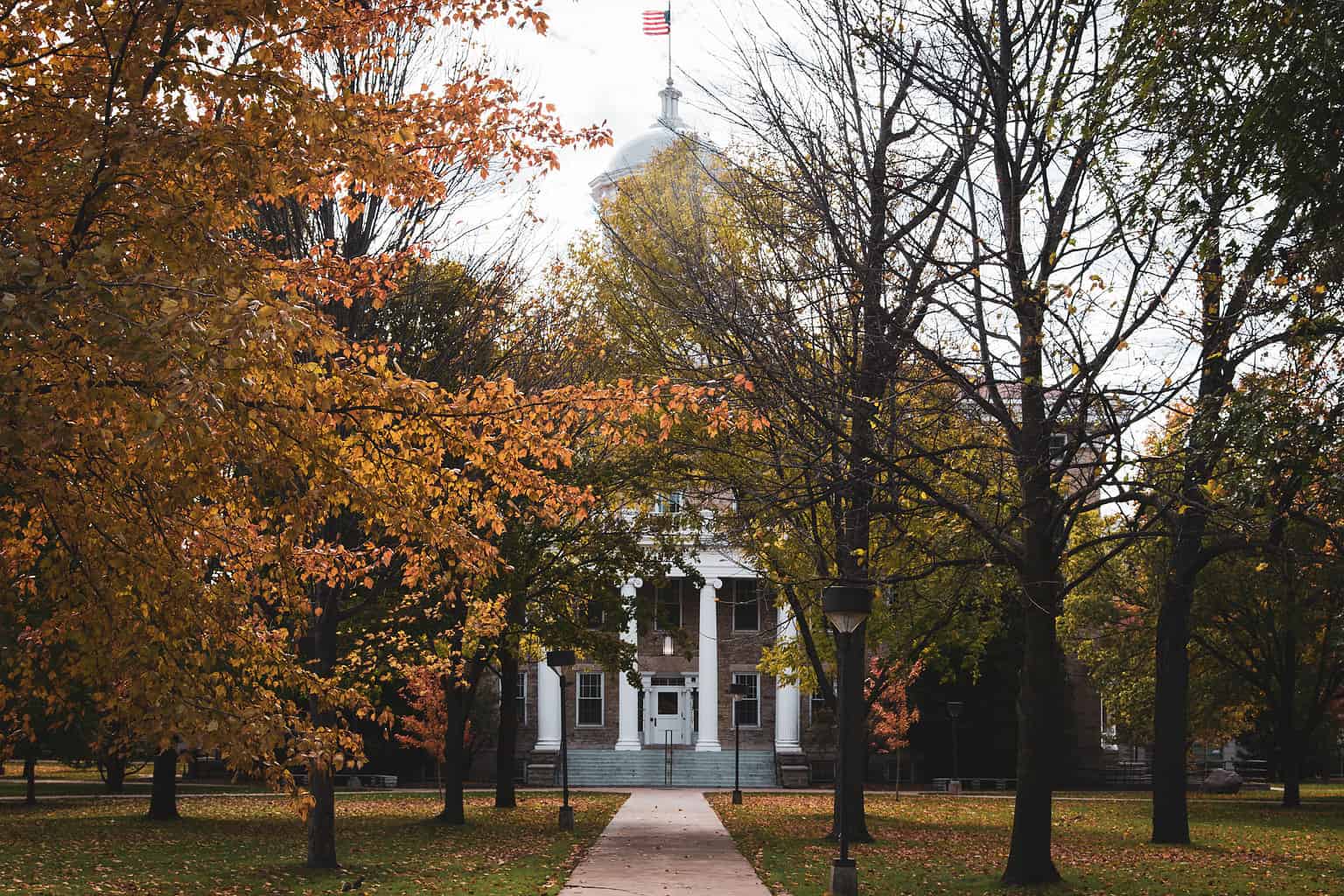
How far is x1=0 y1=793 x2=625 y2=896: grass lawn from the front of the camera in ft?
47.2

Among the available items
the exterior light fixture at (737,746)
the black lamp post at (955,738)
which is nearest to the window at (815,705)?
the exterior light fixture at (737,746)

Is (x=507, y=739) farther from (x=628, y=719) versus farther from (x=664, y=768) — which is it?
(x=628, y=719)

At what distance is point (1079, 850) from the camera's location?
18734mm

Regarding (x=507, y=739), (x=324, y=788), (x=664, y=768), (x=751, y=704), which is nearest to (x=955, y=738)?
(x=751, y=704)

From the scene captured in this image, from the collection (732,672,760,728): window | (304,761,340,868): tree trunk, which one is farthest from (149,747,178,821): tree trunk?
(732,672,760,728): window

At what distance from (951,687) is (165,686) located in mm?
41702

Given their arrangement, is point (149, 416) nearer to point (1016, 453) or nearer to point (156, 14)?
point (156, 14)

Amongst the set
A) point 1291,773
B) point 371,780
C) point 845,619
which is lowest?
point 371,780

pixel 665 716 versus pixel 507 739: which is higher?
pixel 507 739

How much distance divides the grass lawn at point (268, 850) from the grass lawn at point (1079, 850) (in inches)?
128

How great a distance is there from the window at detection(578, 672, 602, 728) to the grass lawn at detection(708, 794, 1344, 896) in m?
16.6

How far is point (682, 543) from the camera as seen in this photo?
78.2 ft

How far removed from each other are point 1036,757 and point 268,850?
37.3ft

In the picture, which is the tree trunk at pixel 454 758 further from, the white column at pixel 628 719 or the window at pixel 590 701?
the window at pixel 590 701
